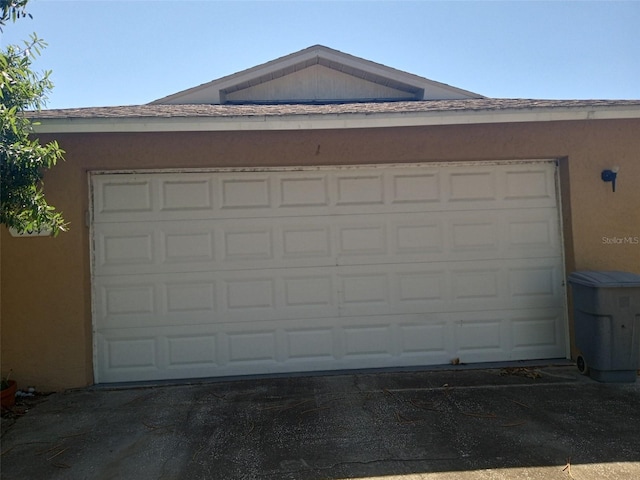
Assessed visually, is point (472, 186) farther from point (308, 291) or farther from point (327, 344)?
point (327, 344)

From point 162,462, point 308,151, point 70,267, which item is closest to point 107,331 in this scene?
point 70,267

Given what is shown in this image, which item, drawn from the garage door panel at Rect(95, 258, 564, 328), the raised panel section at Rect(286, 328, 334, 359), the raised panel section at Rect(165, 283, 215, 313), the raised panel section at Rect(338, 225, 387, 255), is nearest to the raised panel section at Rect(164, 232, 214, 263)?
the garage door panel at Rect(95, 258, 564, 328)

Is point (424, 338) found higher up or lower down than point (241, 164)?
lower down

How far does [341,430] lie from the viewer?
383 cm

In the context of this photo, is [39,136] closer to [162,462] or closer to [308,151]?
[308,151]

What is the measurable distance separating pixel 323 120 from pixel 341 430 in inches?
122

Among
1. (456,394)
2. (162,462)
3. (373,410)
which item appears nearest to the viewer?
(162,462)

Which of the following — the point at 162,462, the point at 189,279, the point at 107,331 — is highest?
the point at 189,279

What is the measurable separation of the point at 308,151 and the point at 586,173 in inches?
133

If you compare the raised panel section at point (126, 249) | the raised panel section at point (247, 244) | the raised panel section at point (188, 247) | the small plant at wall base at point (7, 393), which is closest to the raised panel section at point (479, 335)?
the raised panel section at point (247, 244)

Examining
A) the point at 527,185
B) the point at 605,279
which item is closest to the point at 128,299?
the point at 527,185

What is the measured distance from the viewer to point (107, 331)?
17.5 ft

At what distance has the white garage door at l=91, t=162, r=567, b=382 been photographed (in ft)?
17.7

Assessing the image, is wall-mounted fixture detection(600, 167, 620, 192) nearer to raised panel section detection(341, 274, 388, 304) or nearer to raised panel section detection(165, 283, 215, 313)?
raised panel section detection(341, 274, 388, 304)
